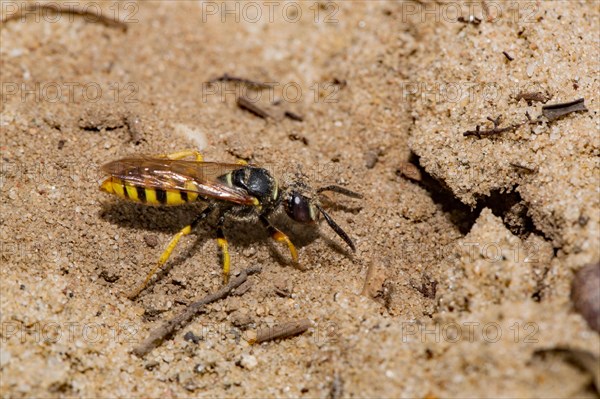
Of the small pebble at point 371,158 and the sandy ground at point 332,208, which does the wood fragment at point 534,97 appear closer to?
the sandy ground at point 332,208

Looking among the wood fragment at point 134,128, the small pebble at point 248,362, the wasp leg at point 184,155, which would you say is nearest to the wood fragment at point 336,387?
the small pebble at point 248,362

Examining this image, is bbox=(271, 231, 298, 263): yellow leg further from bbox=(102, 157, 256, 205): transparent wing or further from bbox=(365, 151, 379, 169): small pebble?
bbox=(365, 151, 379, 169): small pebble

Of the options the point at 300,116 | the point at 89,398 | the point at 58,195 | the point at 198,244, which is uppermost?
the point at 300,116

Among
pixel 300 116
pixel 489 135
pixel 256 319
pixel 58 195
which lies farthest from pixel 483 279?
pixel 58 195

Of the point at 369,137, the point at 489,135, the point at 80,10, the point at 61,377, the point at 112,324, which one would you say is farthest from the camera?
the point at 80,10

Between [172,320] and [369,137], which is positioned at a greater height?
[369,137]

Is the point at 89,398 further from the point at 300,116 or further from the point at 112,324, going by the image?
the point at 300,116
